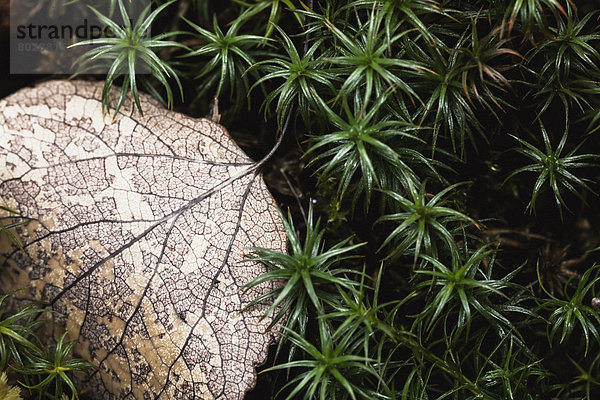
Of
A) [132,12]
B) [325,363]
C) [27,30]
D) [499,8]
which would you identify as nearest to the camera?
[325,363]

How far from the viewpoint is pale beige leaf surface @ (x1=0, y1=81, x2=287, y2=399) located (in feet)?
6.32

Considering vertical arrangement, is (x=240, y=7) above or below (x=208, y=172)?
above

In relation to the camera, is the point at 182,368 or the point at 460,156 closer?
the point at 182,368

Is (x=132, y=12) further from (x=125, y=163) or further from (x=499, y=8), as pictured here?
(x=499, y=8)

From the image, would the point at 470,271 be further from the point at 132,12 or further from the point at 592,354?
the point at 132,12

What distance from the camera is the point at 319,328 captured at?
1890 mm

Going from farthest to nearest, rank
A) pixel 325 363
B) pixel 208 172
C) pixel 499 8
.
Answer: pixel 208 172 < pixel 499 8 < pixel 325 363

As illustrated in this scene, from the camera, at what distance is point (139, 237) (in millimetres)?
2025

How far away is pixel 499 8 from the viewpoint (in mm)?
Result: 1975

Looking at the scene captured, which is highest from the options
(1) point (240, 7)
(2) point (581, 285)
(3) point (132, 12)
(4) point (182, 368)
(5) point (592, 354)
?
(1) point (240, 7)

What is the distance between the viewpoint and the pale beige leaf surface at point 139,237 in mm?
1926

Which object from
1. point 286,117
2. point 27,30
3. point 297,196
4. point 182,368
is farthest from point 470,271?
point 27,30

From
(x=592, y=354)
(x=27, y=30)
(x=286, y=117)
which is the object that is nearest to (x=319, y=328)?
(x=286, y=117)

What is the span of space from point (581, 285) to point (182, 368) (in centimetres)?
153
